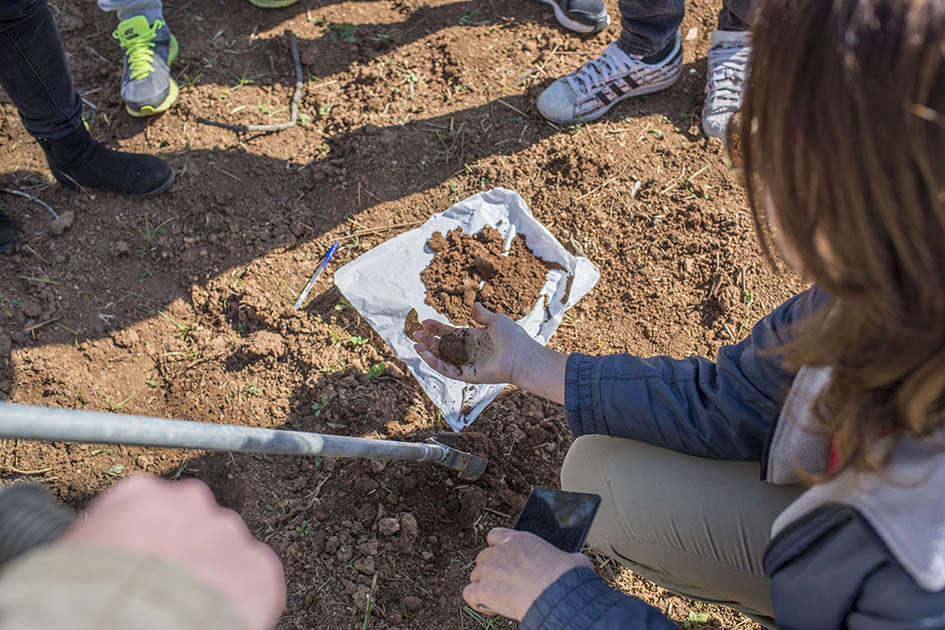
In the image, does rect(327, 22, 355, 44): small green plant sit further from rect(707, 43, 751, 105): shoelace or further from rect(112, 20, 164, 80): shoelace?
rect(707, 43, 751, 105): shoelace

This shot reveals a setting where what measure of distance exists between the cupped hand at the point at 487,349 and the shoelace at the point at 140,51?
171cm

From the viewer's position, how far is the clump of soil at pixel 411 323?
221 centimetres

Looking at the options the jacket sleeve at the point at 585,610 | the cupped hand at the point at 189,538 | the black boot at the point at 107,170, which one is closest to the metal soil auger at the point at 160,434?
the cupped hand at the point at 189,538

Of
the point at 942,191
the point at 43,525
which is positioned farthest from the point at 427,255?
the point at 942,191

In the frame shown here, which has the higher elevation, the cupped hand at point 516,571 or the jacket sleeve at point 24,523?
the jacket sleeve at point 24,523

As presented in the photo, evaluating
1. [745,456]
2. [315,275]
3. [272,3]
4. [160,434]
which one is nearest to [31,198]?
[315,275]

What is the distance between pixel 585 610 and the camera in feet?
3.99

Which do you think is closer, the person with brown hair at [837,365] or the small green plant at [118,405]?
the person with brown hair at [837,365]

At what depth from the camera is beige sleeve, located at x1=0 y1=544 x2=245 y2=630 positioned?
2.43 ft

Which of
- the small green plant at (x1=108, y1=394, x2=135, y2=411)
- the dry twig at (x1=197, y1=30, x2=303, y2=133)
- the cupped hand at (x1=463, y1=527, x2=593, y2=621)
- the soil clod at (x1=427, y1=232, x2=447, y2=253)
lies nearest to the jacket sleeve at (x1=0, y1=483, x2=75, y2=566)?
the cupped hand at (x1=463, y1=527, x2=593, y2=621)

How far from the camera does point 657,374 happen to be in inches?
62.5

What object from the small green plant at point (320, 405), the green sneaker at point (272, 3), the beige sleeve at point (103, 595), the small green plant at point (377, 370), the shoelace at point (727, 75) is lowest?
the small green plant at point (320, 405)

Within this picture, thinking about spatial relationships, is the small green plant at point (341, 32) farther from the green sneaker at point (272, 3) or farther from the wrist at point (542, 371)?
the wrist at point (542, 371)

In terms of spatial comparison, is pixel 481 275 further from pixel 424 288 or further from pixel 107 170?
pixel 107 170
